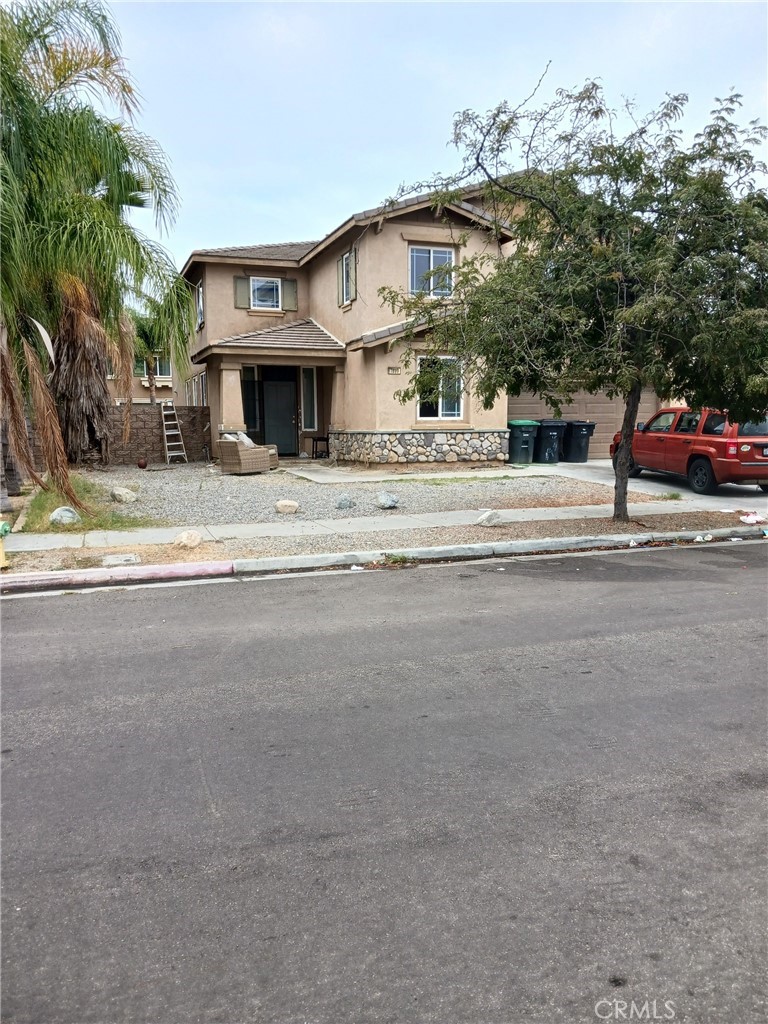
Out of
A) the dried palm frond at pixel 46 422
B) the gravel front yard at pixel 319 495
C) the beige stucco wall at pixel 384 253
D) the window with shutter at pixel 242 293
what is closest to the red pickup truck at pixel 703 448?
the gravel front yard at pixel 319 495

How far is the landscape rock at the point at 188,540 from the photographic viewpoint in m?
9.52

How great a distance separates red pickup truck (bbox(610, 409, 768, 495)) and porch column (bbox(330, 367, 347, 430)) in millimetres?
8082

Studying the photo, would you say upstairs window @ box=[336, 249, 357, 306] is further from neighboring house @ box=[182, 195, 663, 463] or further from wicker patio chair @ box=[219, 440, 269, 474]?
wicker patio chair @ box=[219, 440, 269, 474]

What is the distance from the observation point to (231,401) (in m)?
20.4

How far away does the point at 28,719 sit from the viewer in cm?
444

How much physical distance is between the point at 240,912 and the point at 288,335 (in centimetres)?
1932

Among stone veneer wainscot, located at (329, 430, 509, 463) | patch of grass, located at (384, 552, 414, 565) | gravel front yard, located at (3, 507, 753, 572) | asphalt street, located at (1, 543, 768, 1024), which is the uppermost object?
stone veneer wainscot, located at (329, 430, 509, 463)

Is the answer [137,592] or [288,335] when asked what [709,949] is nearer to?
[137,592]

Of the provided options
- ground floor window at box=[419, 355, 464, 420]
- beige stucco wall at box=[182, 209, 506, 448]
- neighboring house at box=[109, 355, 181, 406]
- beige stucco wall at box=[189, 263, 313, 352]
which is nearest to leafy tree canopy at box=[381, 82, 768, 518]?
ground floor window at box=[419, 355, 464, 420]

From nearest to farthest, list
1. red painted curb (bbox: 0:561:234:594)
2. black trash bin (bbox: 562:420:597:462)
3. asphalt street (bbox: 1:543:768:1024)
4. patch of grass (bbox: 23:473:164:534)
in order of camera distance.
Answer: asphalt street (bbox: 1:543:768:1024) < red painted curb (bbox: 0:561:234:594) < patch of grass (bbox: 23:473:164:534) < black trash bin (bbox: 562:420:597:462)

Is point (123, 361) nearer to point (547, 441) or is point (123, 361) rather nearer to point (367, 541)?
point (367, 541)

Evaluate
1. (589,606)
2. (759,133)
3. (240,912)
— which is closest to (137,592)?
(589,606)

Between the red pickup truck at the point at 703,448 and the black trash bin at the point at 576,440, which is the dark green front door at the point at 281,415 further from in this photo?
the red pickup truck at the point at 703,448

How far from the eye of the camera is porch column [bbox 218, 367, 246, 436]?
20219 millimetres
